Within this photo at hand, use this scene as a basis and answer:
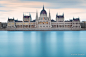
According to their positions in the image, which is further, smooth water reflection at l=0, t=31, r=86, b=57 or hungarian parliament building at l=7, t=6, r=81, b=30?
hungarian parliament building at l=7, t=6, r=81, b=30

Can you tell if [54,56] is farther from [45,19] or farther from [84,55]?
[45,19]

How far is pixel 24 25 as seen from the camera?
108 metres

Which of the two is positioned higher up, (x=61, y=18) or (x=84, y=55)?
(x=61, y=18)

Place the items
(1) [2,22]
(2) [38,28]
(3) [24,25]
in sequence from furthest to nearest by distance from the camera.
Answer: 1. (1) [2,22]
2. (3) [24,25]
3. (2) [38,28]

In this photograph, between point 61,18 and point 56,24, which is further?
point 61,18

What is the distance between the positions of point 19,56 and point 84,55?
11497 mm

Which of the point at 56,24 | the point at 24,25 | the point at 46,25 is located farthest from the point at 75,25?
the point at 24,25

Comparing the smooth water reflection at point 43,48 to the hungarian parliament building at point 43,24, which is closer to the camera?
the smooth water reflection at point 43,48

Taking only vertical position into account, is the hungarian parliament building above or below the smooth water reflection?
above

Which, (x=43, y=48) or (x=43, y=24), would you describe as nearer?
(x=43, y=48)

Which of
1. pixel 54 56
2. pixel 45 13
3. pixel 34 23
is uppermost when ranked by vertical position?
pixel 45 13

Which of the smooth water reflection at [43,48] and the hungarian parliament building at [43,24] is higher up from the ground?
the hungarian parliament building at [43,24]

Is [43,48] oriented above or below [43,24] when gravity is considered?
below

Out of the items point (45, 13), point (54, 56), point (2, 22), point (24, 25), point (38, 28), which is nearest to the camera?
point (54, 56)
